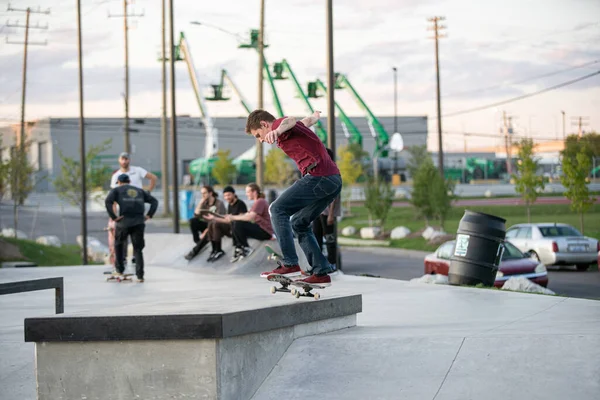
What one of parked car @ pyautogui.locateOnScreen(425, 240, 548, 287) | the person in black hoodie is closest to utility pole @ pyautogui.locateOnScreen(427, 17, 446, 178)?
parked car @ pyautogui.locateOnScreen(425, 240, 548, 287)

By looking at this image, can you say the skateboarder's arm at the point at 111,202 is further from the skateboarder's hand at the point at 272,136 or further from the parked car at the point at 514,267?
the parked car at the point at 514,267

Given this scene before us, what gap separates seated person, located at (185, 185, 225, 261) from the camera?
15.7 meters

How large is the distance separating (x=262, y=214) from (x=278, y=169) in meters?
59.0

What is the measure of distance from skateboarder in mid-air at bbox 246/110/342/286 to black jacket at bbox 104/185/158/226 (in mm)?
5566

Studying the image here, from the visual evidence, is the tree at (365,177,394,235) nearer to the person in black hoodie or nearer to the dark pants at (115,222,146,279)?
the dark pants at (115,222,146,279)

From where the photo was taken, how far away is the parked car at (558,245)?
24422 mm

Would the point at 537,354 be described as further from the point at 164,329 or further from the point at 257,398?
the point at 164,329

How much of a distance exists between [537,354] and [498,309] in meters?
3.06

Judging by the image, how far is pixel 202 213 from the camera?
15.2m

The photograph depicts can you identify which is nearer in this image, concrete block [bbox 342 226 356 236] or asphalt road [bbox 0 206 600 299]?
asphalt road [bbox 0 206 600 299]

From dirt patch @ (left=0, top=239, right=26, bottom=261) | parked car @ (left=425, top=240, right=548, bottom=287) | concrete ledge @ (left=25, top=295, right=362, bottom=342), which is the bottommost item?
dirt patch @ (left=0, top=239, right=26, bottom=261)

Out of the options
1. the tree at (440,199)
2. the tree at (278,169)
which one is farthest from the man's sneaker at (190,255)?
the tree at (278,169)

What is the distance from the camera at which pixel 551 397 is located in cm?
554

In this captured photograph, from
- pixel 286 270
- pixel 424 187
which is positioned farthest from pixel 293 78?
pixel 286 270
